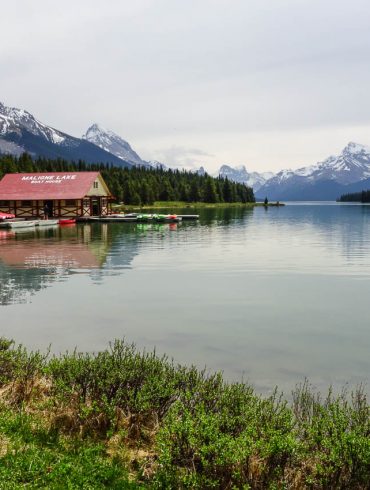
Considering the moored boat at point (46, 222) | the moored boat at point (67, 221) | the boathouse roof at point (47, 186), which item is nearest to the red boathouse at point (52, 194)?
the boathouse roof at point (47, 186)

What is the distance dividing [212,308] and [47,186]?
6969 centimetres

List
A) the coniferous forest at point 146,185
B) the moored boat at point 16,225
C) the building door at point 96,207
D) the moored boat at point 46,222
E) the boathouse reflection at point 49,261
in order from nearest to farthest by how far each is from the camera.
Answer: the boathouse reflection at point 49,261
the moored boat at point 16,225
the moored boat at point 46,222
the building door at point 96,207
the coniferous forest at point 146,185

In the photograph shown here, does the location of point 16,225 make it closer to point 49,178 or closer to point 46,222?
point 46,222

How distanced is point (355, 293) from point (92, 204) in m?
70.2

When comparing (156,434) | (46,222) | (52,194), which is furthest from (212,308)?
(52,194)

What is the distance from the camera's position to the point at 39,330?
15.4 m

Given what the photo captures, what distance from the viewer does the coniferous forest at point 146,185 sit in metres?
139

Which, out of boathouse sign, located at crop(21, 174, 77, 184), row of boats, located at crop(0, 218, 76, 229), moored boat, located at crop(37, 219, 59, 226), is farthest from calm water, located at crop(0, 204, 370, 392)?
boathouse sign, located at crop(21, 174, 77, 184)

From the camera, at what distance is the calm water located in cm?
1278

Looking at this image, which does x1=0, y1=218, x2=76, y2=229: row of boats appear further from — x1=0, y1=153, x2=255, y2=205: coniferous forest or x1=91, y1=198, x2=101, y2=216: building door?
x1=0, y1=153, x2=255, y2=205: coniferous forest

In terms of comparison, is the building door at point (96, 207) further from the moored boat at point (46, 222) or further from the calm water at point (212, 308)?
the calm water at point (212, 308)

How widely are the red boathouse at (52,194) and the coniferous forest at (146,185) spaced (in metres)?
40.6

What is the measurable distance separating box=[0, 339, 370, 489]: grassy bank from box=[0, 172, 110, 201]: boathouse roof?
236 feet

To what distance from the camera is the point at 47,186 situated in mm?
81562
